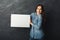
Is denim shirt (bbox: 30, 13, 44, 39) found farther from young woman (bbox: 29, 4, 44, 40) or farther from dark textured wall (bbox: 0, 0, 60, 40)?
dark textured wall (bbox: 0, 0, 60, 40)

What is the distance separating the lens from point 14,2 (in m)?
3.18

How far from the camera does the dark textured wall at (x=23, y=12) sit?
10.4 ft

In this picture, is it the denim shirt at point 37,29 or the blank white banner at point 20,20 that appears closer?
the denim shirt at point 37,29

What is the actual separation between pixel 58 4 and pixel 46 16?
346 mm

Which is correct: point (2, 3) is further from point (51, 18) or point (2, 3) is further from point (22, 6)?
point (51, 18)

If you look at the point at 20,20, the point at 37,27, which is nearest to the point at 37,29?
the point at 37,27

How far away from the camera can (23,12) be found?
10.4ft

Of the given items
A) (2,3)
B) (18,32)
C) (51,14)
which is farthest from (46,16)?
(2,3)

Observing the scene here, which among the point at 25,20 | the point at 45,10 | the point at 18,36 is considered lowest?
the point at 18,36

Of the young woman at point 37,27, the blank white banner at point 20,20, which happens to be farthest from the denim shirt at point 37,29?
the blank white banner at point 20,20

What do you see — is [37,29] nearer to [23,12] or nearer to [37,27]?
[37,27]

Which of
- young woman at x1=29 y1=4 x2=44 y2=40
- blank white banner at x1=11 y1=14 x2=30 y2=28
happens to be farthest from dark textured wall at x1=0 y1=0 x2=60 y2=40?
young woman at x1=29 y1=4 x2=44 y2=40

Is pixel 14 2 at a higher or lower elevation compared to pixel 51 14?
higher

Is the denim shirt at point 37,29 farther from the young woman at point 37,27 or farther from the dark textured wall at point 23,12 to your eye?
the dark textured wall at point 23,12
